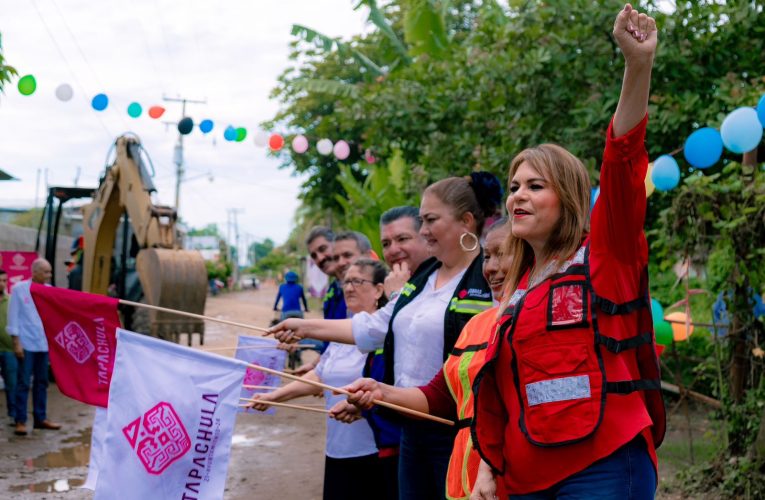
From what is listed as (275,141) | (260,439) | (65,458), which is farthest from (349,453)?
(275,141)

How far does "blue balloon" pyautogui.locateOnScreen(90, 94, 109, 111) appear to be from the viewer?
1227 cm

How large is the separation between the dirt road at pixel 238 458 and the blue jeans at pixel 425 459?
4037 millimetres

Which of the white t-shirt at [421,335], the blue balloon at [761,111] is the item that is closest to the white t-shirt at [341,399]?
the white t-shirt at [421,335]

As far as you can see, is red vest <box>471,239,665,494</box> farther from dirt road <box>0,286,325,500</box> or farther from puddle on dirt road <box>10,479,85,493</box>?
puddle on dirt road <box>10,479,85,493</box>

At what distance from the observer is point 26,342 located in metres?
10.3

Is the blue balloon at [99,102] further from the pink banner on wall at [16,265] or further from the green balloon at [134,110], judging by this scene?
the pink banner on wall at [16,265]

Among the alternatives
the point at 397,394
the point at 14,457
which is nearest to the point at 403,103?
the point at 14,457

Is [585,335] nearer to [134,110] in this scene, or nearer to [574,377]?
[574,377]

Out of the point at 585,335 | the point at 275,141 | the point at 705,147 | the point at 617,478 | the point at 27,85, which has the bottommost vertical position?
the point at 617,478

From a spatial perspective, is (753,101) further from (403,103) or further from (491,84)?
(403,103)

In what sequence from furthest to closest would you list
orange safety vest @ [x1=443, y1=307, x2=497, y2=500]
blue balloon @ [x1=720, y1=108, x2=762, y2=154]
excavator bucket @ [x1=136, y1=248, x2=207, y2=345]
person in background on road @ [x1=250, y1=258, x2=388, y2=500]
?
excavator bucket @ [x1=136, y1=248, x2=207, y2=345] < blue balloon @ [x1=720, y1=108, x2=762, y2=154] < person in background on road @ [x1=250, y1=258, x2=388, y2=500] < orange safety vest @ [x1=443, y1=307, x2=497, y2=500]

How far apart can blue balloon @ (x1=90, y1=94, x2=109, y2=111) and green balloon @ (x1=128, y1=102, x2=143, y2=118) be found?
57 centimetres

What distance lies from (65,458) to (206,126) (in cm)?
587

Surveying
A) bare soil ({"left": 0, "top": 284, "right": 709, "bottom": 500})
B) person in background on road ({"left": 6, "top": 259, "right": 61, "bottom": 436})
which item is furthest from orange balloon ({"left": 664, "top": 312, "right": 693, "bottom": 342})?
person in background on road ({"left": 6, "top": 259, "right": 61, "bottom": 436})
